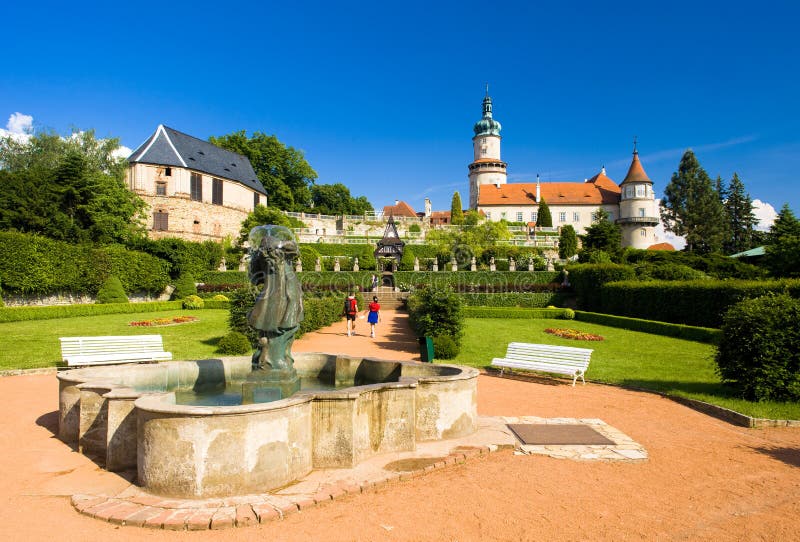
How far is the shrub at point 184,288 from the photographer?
35.5 m

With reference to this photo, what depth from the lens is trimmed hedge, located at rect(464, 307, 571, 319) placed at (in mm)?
26703

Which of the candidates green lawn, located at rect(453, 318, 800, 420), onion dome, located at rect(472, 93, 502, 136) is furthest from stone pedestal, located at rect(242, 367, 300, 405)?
onion dome, located at rect(472, 93, 502, 136)

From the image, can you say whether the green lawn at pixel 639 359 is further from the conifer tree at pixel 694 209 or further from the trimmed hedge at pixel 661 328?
the conifer tree at pixel 694 209

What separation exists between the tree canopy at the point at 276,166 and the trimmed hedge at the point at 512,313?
43192mm

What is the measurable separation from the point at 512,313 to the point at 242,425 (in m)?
23.3

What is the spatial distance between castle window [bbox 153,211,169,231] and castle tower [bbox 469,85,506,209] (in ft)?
179

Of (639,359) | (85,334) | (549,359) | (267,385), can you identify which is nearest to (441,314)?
(549,359)

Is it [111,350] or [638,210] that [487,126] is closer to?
[638,210]

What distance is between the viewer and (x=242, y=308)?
1633 centimetres

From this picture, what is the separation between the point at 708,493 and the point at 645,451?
139cm

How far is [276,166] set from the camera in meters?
64.7

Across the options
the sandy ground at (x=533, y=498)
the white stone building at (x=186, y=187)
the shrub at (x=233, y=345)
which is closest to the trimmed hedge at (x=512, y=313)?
the shrub at (x=233, y=345)

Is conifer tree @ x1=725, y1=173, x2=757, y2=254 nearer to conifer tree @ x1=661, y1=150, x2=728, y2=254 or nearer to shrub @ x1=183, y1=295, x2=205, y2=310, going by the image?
conifer tree @ x1=661, y1=150, x2=728, y2=254

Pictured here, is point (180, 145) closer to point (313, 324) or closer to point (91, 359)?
point (313, 324)
